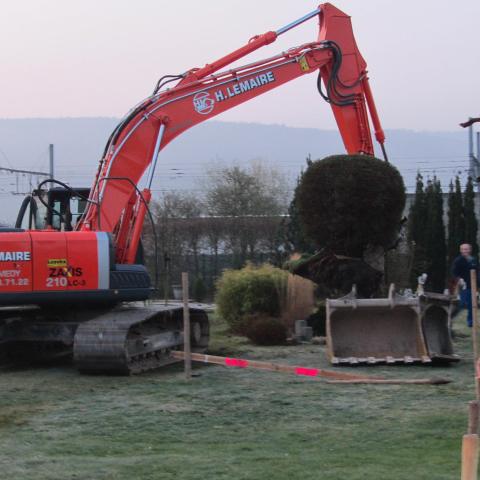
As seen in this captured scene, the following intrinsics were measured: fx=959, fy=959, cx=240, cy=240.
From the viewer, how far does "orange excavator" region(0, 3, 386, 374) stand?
37.1ft

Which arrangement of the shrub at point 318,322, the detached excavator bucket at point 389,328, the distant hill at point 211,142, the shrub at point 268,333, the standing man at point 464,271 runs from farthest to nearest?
the distant hill at point 211,142, the shrub at point 318,322, the standing man at point 464,271, the shrub at point 268,333, the detached excavator bucket at point 389,328

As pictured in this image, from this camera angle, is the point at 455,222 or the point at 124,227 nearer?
the point at 124,227

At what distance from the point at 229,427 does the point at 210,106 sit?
23.5 ft

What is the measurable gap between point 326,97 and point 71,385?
23.8ft

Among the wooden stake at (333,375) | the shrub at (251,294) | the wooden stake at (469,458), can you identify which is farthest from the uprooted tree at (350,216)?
the wooden stake at (469,458)

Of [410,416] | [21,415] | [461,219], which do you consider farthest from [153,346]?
[461,219]

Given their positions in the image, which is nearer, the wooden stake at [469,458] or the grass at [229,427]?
the wooden stake at [469,458]

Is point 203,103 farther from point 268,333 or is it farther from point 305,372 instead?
point 305,372

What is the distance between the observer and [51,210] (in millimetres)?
12961

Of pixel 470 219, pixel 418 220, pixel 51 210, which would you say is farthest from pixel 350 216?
pixel 470 219

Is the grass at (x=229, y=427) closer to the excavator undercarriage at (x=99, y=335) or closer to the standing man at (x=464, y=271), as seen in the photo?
the excavator undercarriage at (x=99, y=335)

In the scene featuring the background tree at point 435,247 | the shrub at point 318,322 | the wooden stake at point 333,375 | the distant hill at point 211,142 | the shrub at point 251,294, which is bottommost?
the wooden stake at point 333,375

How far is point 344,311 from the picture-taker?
12391 millimetres

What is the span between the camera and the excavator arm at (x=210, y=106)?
42.5 feet
